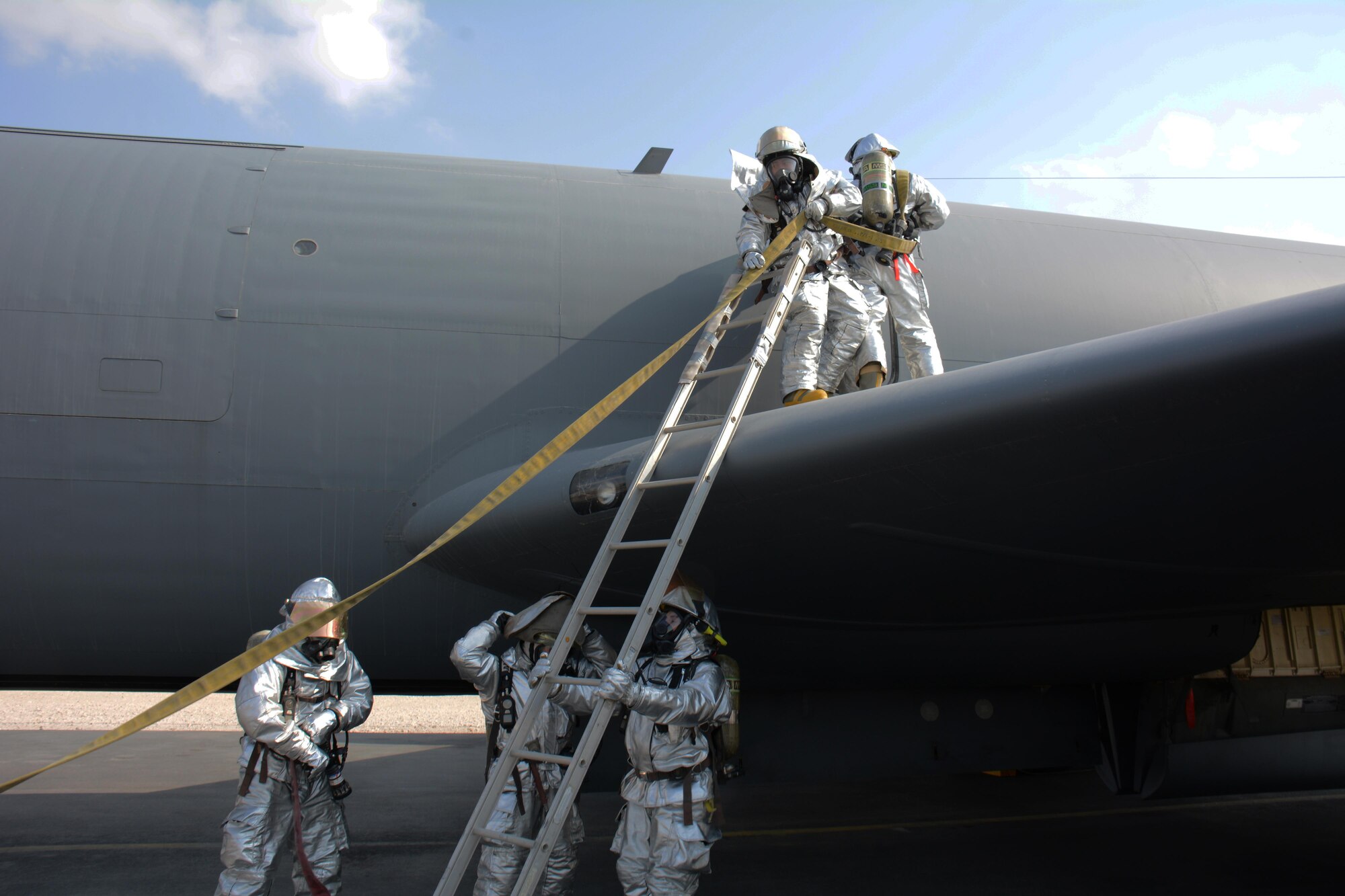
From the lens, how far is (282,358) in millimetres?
5109

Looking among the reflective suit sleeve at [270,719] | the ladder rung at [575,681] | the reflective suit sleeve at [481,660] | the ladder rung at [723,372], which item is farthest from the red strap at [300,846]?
the ladder rung at [723,372]

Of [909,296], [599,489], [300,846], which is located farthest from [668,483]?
[300,846]

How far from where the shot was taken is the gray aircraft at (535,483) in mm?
4145

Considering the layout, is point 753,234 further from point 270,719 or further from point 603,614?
point 270,719

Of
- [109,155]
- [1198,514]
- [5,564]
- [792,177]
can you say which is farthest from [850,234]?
[5,564]

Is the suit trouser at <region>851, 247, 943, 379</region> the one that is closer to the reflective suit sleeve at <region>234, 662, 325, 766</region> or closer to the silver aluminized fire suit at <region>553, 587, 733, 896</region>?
the silver aluminized fire suit at <region>553, 587, 733, 896</region>

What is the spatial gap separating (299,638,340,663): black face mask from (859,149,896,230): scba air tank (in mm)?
3669

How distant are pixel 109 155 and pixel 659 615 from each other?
14.2 ft

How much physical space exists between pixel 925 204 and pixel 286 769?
15.2 ft

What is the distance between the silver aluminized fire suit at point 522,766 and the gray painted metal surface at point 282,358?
726 mm

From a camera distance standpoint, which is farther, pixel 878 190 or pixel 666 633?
pixel 878 190

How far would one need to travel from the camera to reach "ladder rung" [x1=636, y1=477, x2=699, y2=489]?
394 centimetres

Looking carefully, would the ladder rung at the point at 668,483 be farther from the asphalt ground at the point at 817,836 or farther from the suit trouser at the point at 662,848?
the asphalt ground at the point at 817,836

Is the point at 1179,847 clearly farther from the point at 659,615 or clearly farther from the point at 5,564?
the point at 5,564
